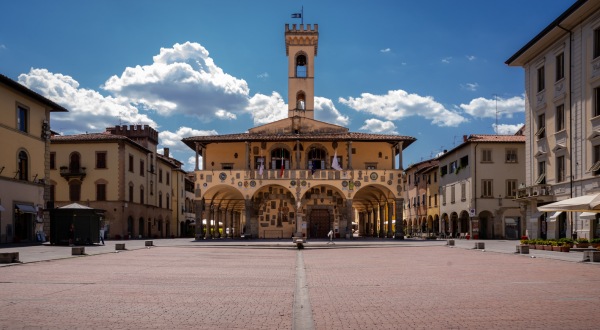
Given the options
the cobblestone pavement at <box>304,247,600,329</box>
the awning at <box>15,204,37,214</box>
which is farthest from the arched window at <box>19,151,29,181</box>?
the cobblestone pavement at <box>304,247,600,329</box>

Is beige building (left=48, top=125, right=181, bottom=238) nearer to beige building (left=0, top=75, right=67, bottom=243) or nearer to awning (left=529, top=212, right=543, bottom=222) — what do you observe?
beige building (left=0, top=75, right=67, bottom=243)

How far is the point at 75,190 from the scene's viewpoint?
1823 inches

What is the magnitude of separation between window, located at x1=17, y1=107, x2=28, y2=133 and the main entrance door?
22.9 meters

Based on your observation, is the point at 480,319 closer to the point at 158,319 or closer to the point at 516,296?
the point at 516,296

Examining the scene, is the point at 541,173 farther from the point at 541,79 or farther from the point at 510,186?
the point at 510,186

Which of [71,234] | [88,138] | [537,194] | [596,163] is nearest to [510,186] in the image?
[537,194]

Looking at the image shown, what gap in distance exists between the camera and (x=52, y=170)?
46156 millimetres

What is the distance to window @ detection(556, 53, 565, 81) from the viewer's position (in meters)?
28.6

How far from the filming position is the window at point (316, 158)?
145 feet

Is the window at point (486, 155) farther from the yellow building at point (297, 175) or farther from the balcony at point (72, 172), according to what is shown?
the balcony at point (72, 172)

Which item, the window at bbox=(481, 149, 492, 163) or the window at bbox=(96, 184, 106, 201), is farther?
the window at bbox=(96, 184, 106, 201)

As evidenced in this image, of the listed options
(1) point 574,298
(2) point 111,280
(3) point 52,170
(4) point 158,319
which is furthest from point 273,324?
(3) point 52,170

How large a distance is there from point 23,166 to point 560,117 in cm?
3200

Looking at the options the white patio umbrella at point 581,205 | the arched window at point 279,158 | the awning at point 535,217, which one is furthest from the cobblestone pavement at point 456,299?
the arched window at point 279,158
